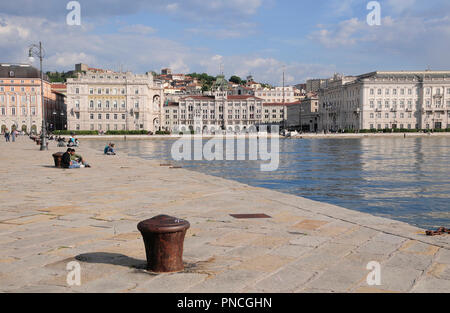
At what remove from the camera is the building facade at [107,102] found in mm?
101000

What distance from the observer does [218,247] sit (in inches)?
257

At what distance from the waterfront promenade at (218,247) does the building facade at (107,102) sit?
92.8 meters

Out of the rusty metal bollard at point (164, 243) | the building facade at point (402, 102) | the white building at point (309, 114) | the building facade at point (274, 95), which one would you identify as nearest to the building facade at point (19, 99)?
the white building at point (309, 114)

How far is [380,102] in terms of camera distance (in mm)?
109750

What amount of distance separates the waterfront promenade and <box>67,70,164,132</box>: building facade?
92.8 metres

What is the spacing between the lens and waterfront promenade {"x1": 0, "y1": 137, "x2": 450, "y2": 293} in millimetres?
4969

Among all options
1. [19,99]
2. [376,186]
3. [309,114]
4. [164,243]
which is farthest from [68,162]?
[309,114]

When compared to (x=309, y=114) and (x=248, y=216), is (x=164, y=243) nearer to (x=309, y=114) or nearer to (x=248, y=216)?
(x=248, y=216)

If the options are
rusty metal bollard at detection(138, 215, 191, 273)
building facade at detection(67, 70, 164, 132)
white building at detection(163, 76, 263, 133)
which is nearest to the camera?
rusty metal bollard at detection(138, 215, 191, 273)

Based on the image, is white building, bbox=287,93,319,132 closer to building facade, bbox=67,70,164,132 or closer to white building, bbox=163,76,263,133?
white building, bbox=163,76,263,133

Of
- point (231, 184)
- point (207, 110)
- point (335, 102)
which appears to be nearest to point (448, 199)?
point (231, 184)

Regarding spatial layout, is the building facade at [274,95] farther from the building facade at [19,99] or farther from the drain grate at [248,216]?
the drain grate at [248,216]

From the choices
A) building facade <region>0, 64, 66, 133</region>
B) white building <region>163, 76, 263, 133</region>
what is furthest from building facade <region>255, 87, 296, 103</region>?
building facade <region>0, 64, 66, 133</region>

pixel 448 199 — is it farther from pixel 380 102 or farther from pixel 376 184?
pixel 380 102
